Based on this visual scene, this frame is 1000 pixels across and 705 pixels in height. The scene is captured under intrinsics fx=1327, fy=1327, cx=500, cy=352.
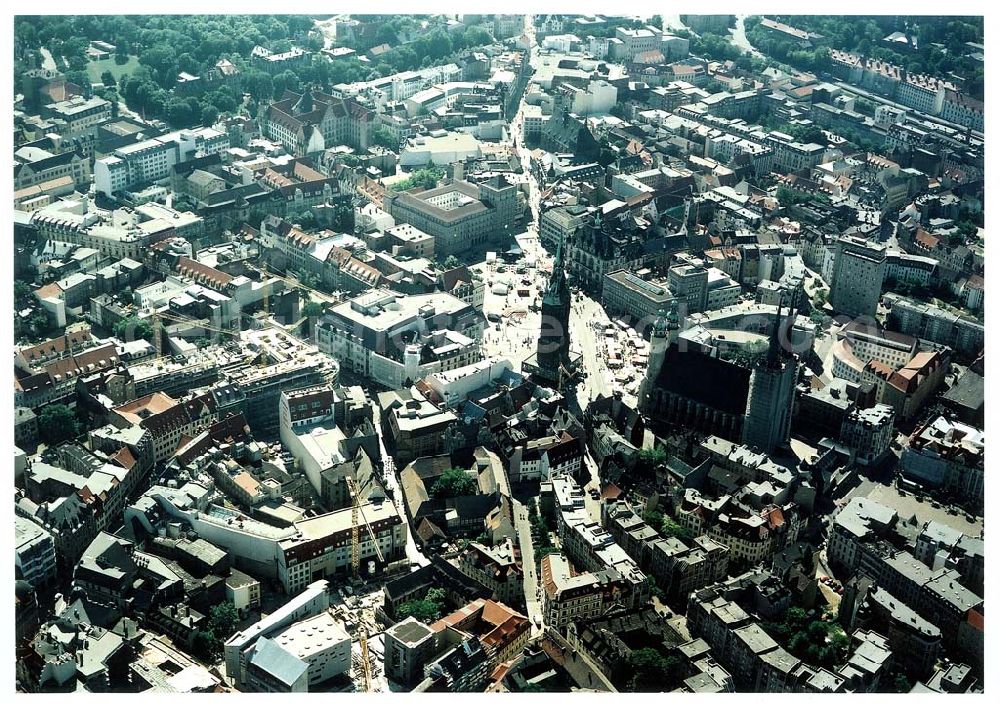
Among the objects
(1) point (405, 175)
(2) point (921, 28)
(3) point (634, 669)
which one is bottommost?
(3) point (634, 669)

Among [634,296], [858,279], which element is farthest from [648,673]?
[858,279]

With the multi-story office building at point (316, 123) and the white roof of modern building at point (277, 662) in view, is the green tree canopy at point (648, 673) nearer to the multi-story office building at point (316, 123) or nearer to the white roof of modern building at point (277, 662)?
the white roof of modern building at point (277, 662)

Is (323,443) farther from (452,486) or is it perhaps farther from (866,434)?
(866,434)

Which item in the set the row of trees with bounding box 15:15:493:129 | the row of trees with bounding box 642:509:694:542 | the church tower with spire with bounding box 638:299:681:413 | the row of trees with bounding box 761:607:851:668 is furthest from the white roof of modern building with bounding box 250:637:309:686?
the row of trees with bounding box 15:15:493:129

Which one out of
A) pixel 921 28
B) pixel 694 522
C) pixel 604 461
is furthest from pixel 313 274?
pixel 921 28

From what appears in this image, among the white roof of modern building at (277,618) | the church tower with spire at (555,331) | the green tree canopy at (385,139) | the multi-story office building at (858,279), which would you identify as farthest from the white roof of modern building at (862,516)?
the green tree canopy at (385,139)

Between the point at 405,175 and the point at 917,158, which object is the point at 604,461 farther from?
the point at 917,158
